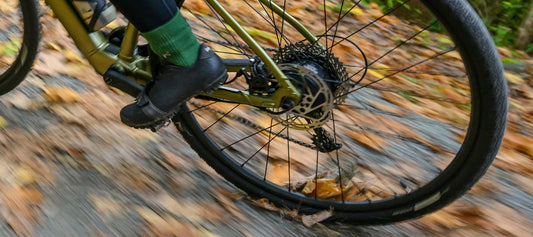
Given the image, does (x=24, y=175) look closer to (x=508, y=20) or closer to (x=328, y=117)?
(x=328, y=117)

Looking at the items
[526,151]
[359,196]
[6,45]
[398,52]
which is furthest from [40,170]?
[398,52]

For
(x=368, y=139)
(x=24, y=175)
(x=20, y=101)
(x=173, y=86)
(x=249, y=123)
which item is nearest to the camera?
(x=173, y=86)

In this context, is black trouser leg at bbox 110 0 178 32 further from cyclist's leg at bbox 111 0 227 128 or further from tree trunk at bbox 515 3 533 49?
tree trunk at bbox 515 3 533 49

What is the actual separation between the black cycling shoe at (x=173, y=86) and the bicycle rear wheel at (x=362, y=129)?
226mm

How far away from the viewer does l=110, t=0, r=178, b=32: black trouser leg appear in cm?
146

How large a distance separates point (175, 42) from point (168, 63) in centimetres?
12

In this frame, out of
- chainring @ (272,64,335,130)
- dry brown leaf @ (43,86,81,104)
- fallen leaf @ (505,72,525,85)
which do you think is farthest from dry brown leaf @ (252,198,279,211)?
fallen leaf @ (505,72,525,85)

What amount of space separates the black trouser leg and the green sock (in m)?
0.02

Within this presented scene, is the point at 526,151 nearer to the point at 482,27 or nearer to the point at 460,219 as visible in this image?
the point at 460,219

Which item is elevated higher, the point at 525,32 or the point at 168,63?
the point at 168,63

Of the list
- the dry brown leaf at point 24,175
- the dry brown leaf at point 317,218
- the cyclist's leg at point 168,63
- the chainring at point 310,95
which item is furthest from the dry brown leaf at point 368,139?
the dry brown leaf at point 24,175

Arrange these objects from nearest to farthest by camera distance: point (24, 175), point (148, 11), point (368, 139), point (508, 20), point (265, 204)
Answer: point (148, 11) → point (24, 175) → point (265, 204) → point (368, 139) → point (508, 20)

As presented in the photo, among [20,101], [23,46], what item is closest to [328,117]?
[23,46]

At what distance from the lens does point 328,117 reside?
1.79 m
